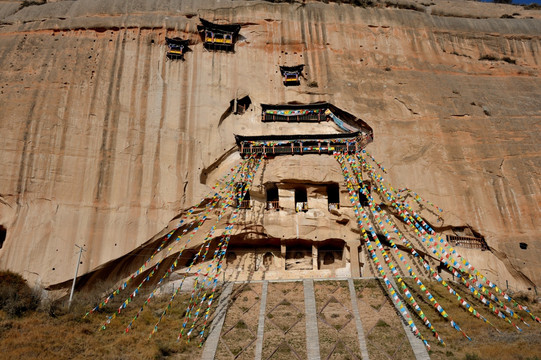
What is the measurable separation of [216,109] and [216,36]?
18.2 ft

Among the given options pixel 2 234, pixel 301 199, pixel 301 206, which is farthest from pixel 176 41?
pixel 2 234

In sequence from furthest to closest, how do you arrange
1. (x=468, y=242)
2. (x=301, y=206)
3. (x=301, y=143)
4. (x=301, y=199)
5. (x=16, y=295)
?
(x=301, y=199) < (x=301, y=143) < (x=301, y=206) < (x=468, y=242) < (x=16, y=295)

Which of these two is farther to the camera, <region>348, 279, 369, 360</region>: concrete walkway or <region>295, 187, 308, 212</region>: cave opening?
<region>295, 187, 308, 212</region>: cave opening

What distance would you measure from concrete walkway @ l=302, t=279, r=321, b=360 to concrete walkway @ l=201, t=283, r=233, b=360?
3271 millimetres

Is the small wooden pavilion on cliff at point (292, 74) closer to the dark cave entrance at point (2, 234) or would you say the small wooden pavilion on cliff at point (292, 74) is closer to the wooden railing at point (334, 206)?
the wooden railing at point (334, 206)

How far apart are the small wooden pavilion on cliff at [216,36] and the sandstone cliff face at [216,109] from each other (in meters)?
0.54

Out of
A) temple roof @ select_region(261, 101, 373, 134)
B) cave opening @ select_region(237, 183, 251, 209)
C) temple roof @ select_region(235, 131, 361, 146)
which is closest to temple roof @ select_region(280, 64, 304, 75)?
temple roof @ select_region(261, 101, 373, 134)

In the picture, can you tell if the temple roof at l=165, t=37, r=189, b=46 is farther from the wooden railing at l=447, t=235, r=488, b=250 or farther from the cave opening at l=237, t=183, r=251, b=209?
the wooden railing at l=447, t=235, r=488, b=250

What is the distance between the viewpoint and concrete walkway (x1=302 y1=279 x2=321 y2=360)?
13906 mm

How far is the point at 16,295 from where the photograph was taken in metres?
16.8

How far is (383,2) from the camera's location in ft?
102

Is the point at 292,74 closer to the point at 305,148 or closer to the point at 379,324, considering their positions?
the point at 305,148

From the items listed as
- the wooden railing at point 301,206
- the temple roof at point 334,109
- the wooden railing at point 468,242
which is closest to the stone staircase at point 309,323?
the wooden railing at point 301,206

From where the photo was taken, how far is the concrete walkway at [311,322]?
13.9m
